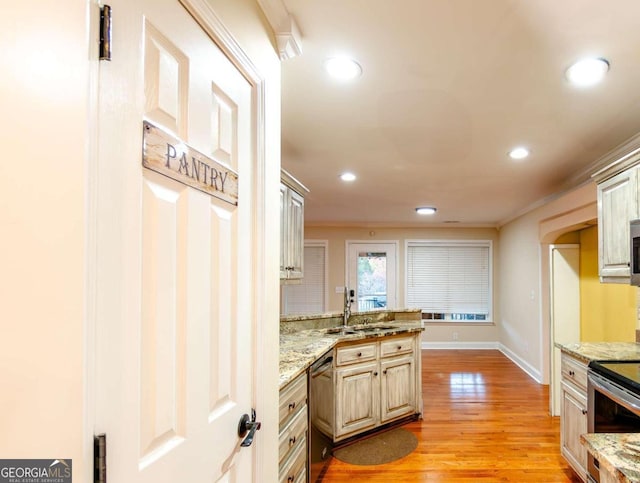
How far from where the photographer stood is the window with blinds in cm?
760

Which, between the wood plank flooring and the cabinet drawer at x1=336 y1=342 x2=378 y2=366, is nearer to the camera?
the wood plank flooring

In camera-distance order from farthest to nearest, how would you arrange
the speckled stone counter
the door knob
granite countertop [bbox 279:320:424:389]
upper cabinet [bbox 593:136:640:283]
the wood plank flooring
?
the wood plank flooring < upper cabinet [bbox 593:136:640:283] < granite countertop [bbox 279:320:424:389] < the door knob < the speckled stone counter

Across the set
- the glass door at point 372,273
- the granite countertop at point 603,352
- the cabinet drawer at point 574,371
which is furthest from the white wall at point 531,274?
the glass door at point 372,273

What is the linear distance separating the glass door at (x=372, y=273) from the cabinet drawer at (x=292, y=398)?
5430 millimetres

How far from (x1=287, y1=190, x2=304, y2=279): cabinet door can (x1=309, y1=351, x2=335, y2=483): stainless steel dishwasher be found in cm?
74

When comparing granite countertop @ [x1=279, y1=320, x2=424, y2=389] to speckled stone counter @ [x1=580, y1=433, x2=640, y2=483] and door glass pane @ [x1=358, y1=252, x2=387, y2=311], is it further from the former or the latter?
door glass pane @ [x1=358, y1=252, x2=387, y2=311]

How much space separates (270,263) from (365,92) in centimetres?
124

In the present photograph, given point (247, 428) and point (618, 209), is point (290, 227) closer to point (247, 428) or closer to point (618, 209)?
point (247, 428)

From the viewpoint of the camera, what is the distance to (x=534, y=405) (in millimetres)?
4230

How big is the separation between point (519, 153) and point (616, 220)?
881 millimetres

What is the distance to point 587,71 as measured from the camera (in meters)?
1.90

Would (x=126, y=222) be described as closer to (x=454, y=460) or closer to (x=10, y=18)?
(x=10, y=18)

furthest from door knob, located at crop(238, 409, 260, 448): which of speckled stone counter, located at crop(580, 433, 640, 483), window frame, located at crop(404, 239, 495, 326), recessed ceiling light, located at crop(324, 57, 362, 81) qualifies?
window frame, located at crop(404, 239, 495, 326)

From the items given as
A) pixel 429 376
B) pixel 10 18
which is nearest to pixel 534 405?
pixel 429 376
